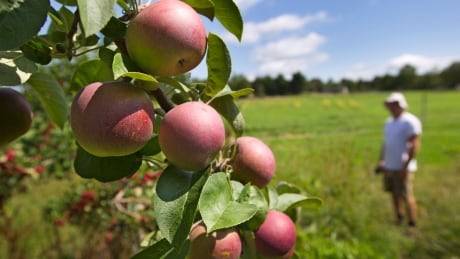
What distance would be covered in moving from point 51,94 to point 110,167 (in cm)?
19

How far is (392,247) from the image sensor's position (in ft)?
12.2

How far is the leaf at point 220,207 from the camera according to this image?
0.45m

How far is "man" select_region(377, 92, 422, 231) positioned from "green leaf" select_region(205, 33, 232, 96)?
4175 millimetres

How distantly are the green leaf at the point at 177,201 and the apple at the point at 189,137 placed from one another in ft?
0.05

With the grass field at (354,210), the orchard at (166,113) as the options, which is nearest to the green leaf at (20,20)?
the orchard at (166,113)

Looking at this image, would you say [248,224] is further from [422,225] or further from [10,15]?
[422,225]

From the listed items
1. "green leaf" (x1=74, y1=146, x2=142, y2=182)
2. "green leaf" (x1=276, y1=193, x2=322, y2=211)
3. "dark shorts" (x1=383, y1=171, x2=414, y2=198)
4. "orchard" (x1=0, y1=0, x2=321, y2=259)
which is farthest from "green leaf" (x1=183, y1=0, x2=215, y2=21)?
"dark shorts" (x1=383, y1=171, x2=414, y2=198)

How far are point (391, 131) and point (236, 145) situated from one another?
421 cm

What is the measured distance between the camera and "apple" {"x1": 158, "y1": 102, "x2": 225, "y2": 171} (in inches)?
17.4

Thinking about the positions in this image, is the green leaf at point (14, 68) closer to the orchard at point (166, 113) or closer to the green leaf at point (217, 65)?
the orchard at point (166, 113)

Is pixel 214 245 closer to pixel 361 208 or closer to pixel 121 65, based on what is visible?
pixel 121 65

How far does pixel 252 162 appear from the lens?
59 centimetres

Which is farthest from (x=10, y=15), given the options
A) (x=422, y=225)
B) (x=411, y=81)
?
(x=411, y=81)

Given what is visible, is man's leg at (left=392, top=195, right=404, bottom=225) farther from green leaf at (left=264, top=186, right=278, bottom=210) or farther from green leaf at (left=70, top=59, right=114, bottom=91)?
green leaf at (left=70, top=59, right=114, bottom=91)
